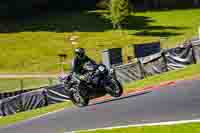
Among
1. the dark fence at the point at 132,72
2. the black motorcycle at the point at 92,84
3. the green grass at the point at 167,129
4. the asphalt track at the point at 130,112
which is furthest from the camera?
the dark fence at the point at 132,72

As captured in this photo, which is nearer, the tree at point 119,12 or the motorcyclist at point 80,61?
the motorcyclist at point 80,61

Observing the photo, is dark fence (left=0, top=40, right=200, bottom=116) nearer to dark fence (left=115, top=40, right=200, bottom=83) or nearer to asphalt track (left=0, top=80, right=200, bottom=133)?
dark fence (left=115, top=40, right=200, bottom=83)

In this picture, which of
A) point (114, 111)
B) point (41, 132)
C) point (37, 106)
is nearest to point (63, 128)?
point (41, 132)

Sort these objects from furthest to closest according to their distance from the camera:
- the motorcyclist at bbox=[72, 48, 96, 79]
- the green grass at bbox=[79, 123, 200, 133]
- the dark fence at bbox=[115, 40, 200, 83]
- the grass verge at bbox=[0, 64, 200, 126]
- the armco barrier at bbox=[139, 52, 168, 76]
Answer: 1. the armco barrier at bbox=[139, 52, 168, 76]
2. the dark fence at bbox=[115, 40, 200, 83]
3. the grass verge at bbox=[0, 64, 200, 126]
4. the motorcyclist at bbox=[72, 48, 96, 79]
5. the green grass at bbox=[79, 123, 200, 133]

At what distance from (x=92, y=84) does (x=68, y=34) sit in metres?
45.4

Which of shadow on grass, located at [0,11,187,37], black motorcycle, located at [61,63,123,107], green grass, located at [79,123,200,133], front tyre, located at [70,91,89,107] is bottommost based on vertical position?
front tyre, located at [70,91,89,107]

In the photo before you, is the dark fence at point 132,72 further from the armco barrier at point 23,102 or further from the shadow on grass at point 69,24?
the shadow on grass at point 69,24

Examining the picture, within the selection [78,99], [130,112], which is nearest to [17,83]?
[78,99]

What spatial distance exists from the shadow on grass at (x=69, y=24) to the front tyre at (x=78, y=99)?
45.1m

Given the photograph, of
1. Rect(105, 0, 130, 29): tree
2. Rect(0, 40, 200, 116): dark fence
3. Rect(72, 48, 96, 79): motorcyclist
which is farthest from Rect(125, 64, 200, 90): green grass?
→ Rect(105, 0, 130, 29): tree

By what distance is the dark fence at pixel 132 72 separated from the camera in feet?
84.1

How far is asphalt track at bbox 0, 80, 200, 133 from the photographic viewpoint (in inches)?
580

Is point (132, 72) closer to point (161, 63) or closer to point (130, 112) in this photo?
point (161, 63)

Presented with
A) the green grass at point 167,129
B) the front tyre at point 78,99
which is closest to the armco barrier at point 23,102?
the front tyre at point 78,99
